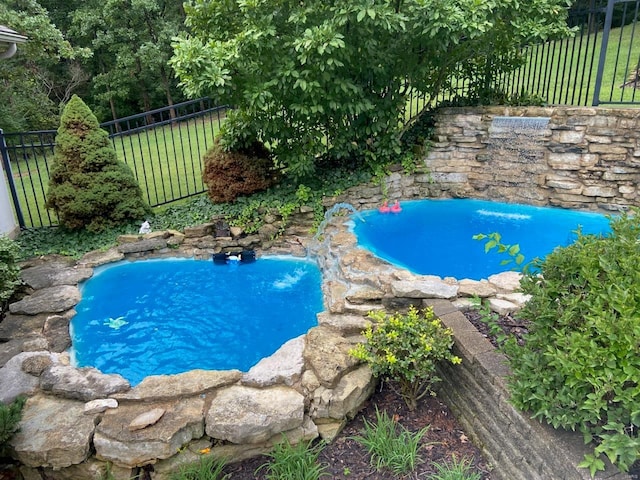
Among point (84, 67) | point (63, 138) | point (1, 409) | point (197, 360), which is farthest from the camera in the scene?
point (84, 67)

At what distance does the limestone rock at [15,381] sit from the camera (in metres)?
3.23

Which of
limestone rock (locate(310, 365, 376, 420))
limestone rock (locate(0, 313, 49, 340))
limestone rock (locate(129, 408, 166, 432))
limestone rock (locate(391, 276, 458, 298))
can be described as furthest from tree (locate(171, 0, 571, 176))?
limestone rock (locate(129, 408, 166, 432))

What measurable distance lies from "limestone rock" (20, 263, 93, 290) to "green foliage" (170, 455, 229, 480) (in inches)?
135

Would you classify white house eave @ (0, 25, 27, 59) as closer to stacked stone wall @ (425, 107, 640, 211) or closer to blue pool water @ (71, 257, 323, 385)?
blue pool water @ (71, 257, 323, 385)

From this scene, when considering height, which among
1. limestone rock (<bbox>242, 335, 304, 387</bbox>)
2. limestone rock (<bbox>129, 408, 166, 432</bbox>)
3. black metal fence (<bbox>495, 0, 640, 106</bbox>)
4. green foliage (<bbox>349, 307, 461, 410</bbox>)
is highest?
black metal fence (<bbox>495, 0, 640, 106</bbox>)

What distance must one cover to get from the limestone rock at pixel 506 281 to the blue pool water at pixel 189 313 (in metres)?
1.72

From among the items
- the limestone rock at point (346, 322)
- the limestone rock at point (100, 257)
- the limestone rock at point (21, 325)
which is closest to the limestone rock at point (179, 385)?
the limestone rock at point (346, 322)

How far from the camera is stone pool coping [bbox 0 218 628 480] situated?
98.7 inches

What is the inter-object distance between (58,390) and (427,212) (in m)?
5.17

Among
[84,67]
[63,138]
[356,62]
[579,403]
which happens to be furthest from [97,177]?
[84,67]

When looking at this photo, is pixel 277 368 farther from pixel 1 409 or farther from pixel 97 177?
pixel 97 177

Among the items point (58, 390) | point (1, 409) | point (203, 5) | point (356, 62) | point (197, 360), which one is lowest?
point (197, 360)

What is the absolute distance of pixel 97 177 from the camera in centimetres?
618

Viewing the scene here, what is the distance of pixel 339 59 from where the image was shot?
19.1ft
